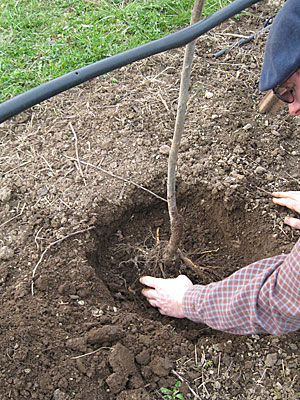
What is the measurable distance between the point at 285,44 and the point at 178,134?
51 centimetres

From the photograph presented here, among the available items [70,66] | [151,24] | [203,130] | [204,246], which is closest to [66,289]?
[204,246]

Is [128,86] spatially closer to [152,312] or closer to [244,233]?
Answer: [244,233]

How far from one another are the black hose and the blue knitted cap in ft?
0.82

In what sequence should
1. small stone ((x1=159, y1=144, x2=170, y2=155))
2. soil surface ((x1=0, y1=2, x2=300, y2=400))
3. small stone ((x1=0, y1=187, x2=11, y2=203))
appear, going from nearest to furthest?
soil surface ((x1=0, y1=2, x2=300, y2=400)), small stone ((x1=0, y1=187, x2=11, y2=203)), small stone ((x1=159, y1=144, x2=170, y2=155))

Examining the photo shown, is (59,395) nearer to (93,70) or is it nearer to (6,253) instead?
(6,253)

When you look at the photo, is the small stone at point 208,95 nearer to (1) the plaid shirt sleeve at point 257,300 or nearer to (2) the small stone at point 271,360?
(1) the plaid shirt sleeve at point 257,300

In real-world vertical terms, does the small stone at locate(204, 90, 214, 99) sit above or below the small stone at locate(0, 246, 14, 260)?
above

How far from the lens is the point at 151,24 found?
11.5 ft

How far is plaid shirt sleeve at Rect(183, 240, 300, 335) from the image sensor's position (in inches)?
65.2

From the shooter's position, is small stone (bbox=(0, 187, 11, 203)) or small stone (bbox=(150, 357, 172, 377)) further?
small stone (bbox=(0, 187, 11, 203))

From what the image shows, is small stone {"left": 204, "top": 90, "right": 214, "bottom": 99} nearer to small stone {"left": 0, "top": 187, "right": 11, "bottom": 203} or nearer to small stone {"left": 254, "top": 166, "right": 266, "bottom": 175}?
small stone {"left": 254, "top": 166, "right": 266, "bottom": 175}

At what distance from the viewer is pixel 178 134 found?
1741mm

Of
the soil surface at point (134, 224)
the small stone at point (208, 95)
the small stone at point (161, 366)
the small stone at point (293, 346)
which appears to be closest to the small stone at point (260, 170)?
the soil surface at point (134, 224)

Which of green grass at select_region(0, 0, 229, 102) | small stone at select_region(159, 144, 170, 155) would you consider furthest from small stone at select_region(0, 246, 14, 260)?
green grass at select_region(0, 0, 229, 102)
